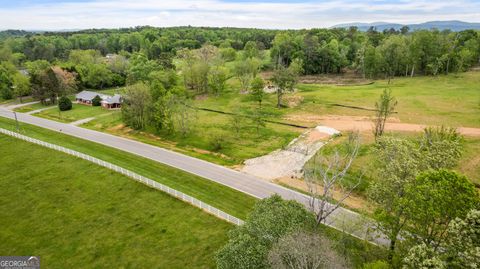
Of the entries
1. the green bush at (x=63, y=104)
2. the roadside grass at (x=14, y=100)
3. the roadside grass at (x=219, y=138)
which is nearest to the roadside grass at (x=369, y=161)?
the roadside grass at (x=219, y=138)

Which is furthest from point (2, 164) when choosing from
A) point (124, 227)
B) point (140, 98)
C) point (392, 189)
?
point (392, 189)

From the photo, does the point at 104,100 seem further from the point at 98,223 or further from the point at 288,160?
the point at 288,160

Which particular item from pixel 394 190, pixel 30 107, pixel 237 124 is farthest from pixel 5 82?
pixel 394 190

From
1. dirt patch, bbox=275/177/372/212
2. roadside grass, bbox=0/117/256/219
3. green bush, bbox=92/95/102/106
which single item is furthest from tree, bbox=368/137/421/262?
green bush, bbox=92/95/102/106

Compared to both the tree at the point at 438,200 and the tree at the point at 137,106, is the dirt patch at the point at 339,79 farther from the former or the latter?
the tree at the point at 438,200

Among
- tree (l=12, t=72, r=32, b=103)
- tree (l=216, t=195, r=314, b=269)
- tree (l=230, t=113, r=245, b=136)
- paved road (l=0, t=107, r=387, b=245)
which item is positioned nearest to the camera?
tree (l=216, t=195, r=314, b=269)

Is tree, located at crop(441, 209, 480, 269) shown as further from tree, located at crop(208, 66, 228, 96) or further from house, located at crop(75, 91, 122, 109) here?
house, located at crop(75, 91, 122, 109)
